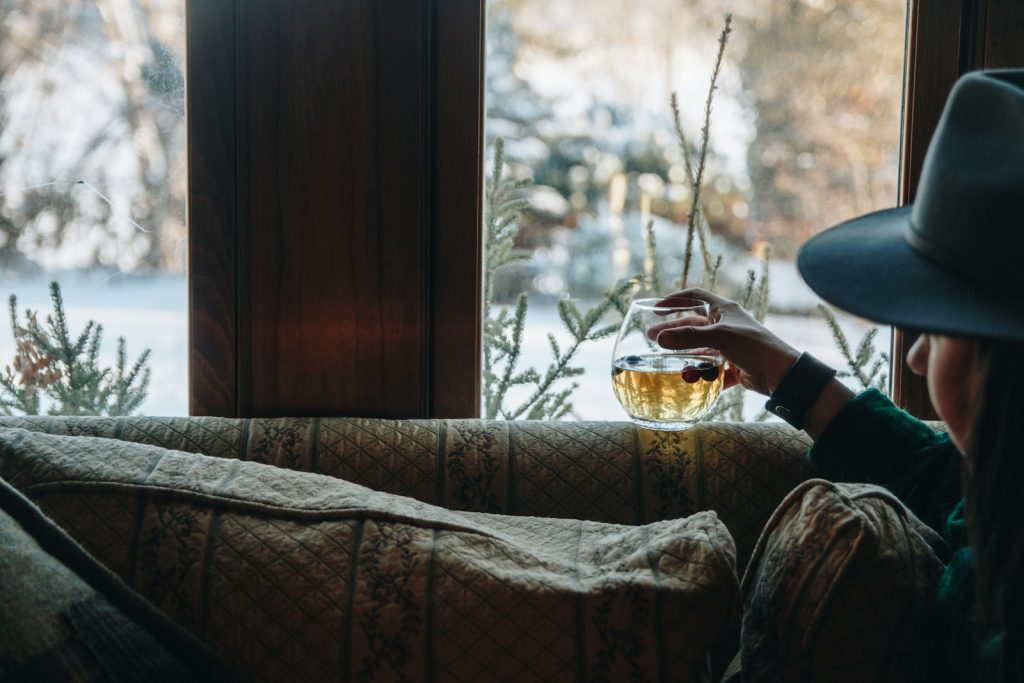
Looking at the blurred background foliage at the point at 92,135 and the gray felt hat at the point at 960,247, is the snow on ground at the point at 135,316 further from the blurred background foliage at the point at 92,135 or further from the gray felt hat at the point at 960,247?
the gray felt hat at the point at 960,247

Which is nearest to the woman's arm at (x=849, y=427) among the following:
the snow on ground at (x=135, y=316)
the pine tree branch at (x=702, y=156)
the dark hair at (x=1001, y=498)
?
the pine tree branch at (x=702, y=156)

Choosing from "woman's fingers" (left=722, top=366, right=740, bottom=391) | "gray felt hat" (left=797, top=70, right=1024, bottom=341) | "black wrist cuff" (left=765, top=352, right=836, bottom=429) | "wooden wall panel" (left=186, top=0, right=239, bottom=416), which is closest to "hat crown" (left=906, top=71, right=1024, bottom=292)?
"gray felt hat" (left=797, top=70, right=1024, bottom=341)

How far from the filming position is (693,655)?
880 millimetres

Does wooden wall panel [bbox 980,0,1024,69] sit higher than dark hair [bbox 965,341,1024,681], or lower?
higher

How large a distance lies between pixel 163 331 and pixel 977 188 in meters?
1.28

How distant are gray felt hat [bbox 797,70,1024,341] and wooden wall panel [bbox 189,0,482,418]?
804 mm

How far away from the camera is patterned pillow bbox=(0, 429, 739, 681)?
874mm

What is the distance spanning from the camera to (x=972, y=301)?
67cm

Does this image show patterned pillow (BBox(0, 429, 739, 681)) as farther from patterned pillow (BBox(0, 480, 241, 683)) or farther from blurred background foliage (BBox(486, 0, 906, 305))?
blurred background foliage (BBox(486, 0, 906, 305))

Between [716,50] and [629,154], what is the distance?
0.23 metres

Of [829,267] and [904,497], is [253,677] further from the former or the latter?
[904,497]

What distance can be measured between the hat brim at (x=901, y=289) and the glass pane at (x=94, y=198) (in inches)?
43.6

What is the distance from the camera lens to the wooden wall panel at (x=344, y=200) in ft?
4.63

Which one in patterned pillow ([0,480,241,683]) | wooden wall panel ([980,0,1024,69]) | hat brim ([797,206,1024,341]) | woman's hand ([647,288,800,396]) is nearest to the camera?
hat brim ([797,206,1024,341])
